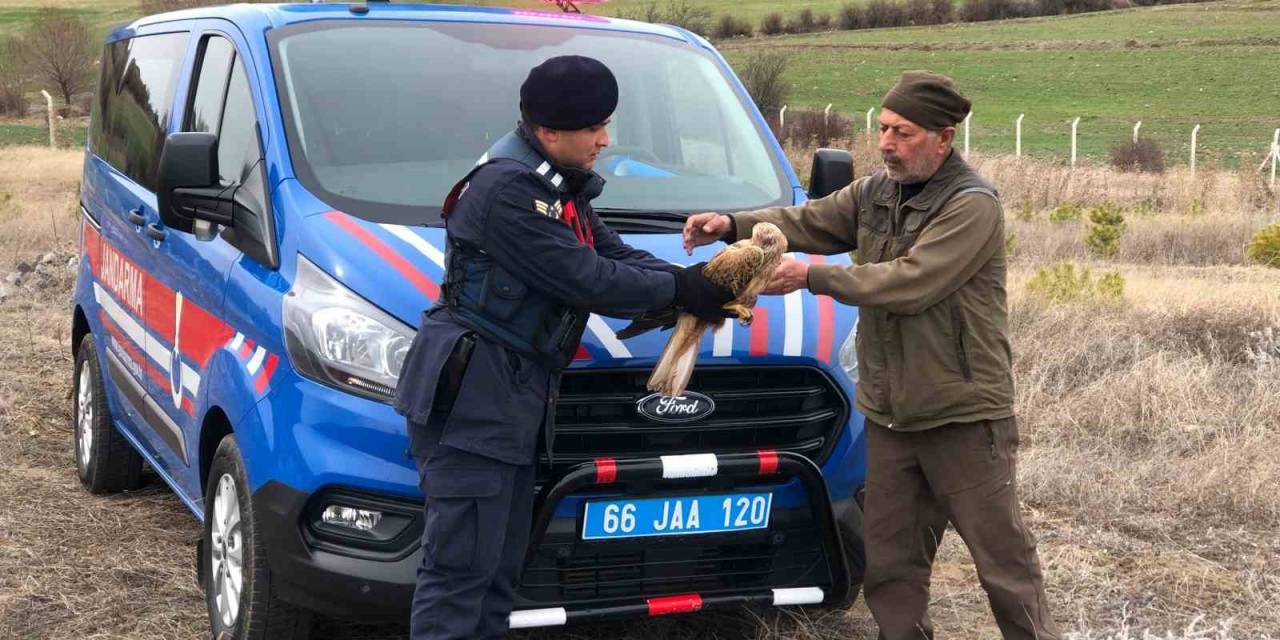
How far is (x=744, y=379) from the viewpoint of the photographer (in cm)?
349

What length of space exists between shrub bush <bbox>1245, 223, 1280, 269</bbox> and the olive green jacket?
8.94m

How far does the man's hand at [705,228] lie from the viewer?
375 centimetres

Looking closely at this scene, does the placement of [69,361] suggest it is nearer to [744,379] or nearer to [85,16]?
[744,379]

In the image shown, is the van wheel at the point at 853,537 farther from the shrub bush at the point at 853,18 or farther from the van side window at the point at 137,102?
the shrub bush at the point at 853,18

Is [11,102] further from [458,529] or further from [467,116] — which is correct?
[458,529]

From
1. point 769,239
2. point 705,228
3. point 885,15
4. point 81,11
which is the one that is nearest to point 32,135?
point 705,228

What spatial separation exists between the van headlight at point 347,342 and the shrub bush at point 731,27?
62718 millimetres

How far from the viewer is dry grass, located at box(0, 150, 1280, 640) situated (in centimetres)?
418

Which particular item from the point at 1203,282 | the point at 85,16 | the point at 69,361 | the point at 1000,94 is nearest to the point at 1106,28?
the point at 1000,94

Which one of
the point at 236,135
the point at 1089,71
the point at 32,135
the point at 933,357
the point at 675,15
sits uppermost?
the point at 675,15

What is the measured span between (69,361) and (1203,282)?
7755 mm

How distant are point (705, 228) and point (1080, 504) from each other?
7.55ft

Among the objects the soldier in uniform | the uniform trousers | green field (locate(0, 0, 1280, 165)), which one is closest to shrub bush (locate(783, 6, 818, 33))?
green field (locate(0, 0, 1280, 165))

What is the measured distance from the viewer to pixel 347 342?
3.28 metres
